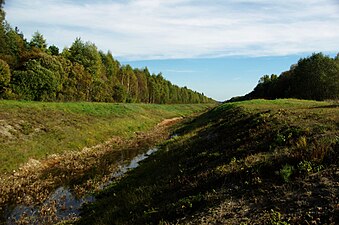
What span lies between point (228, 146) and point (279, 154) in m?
4.47

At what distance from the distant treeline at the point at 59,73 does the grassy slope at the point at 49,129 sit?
1425 centimetres

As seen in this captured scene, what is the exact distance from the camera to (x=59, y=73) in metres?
56.8

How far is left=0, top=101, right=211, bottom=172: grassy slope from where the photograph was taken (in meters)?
21.8

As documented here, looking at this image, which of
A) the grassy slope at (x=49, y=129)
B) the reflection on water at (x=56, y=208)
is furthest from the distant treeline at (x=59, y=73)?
the reflection on water at (x=56, y=208)

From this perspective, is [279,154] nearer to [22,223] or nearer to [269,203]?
[269,203]

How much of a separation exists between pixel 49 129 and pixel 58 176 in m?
10.7

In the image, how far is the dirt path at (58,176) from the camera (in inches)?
559

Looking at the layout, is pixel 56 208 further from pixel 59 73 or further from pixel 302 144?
pixel 59 73

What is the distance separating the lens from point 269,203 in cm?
787

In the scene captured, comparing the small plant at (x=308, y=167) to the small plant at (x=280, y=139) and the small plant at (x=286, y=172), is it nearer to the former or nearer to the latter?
the small plant at (x=286, y=172)

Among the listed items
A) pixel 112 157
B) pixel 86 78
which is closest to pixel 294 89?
pixel 86 78

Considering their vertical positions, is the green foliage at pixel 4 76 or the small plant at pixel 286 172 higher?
the green foliage at pixel 4 76

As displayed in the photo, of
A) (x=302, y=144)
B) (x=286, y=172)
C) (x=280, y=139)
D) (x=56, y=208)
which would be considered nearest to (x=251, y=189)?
(x=286, y=172)

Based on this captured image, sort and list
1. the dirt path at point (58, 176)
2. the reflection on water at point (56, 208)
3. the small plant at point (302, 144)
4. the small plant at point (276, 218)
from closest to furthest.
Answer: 1. the small plant at point (276, 218)
2. the small plant at point (302, 144)
3. the reflection on water at point (56, 208)
4. the dirt path at point (58, 176)
